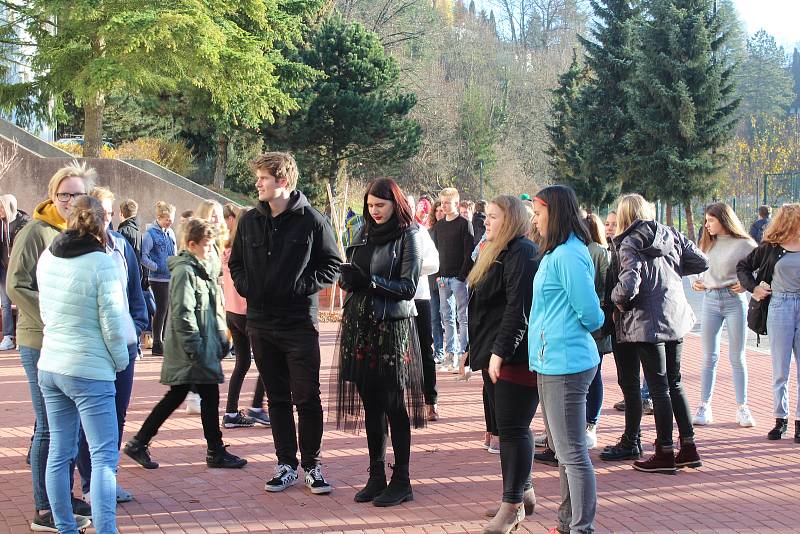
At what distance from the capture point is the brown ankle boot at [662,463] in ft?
20.9

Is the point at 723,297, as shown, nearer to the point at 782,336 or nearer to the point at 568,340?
the point at 782,336

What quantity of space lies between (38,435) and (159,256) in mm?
6986

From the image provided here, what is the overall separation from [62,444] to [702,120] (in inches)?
1440

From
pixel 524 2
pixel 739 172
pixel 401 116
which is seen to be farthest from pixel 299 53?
pixel 524 2

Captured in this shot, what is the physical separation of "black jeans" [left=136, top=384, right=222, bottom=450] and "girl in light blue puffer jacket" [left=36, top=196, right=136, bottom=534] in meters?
1.82

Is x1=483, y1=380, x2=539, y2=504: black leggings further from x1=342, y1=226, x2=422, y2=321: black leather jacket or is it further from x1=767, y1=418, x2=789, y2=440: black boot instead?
x1=767, y1=418, x2=789, y2=440: black boot

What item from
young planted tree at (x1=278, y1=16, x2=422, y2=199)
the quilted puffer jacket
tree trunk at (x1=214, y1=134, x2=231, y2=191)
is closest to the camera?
the quilted puffer jacket

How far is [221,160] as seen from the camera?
30.7 metres

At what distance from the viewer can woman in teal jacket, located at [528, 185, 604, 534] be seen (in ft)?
15.0

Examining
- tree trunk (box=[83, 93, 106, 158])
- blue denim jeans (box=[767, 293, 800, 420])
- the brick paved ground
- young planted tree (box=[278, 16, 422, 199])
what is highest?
young planted tree (box=[278, 16, 422, 199])

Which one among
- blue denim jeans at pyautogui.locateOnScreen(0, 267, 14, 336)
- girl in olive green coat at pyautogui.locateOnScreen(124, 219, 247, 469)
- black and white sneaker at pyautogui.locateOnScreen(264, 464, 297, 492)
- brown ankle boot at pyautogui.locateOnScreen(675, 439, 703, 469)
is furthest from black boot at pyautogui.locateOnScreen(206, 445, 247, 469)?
blue denim jeans at pyautogui.locateOnScreen(0, 267, 14, 336)

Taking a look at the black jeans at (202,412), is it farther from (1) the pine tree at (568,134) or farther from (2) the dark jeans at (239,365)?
(1) the pine tree at (568,134)

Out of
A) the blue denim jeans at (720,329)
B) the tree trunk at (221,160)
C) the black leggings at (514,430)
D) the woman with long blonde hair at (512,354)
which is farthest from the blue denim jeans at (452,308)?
the tree trunk at (221,160)

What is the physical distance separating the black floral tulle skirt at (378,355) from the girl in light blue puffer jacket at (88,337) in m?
1.50
